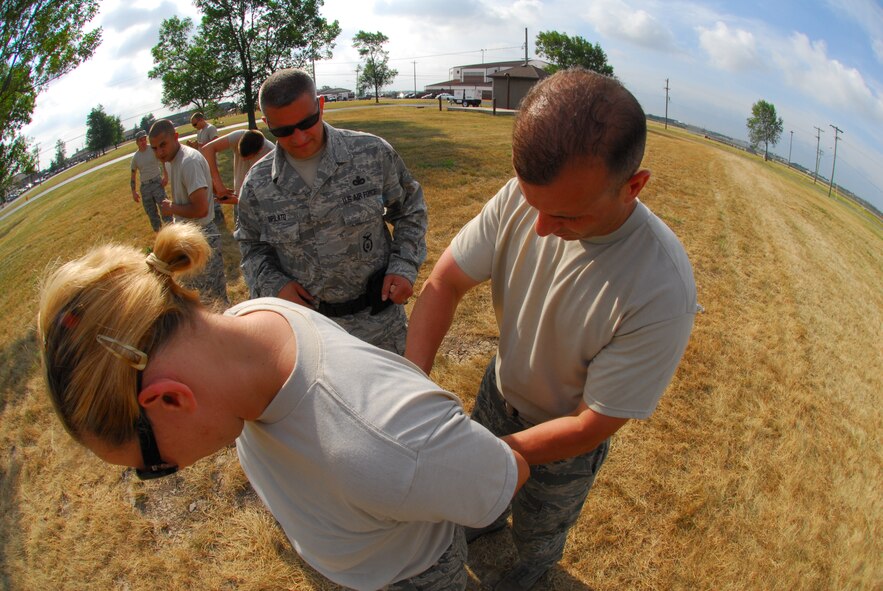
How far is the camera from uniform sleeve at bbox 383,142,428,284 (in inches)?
110

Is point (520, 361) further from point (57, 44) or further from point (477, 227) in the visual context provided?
point (57, 44)

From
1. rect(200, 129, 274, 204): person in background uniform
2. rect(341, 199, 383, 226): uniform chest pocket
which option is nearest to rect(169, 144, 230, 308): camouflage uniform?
rect(200, 129, 274, 204): person in background uniform

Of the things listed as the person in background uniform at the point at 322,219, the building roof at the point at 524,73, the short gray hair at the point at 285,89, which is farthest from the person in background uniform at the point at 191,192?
the building roof at the point at 524,73

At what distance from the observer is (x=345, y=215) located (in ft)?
8.72

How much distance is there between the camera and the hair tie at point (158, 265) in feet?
3.64

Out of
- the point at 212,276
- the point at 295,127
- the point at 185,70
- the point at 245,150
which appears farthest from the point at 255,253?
the point at 185,70

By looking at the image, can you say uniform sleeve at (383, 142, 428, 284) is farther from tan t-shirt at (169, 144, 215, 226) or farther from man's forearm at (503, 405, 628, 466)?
tan t-shirt at (169, 144, 215, 226)

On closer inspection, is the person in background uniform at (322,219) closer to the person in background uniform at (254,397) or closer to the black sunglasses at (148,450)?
the person in background uniform at (254,397)

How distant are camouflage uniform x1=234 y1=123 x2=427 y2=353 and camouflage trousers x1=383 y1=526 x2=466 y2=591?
149 cm

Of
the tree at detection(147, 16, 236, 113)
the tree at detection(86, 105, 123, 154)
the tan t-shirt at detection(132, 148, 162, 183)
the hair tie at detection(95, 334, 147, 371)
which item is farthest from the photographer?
the tree at detection(86, 105, 123, 154)

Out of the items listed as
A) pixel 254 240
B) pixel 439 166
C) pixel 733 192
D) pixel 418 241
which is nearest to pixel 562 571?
pixel 418 241

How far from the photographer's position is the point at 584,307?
1.49m

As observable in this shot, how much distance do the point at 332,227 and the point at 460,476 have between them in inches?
74.2

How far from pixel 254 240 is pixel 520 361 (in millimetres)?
1698
